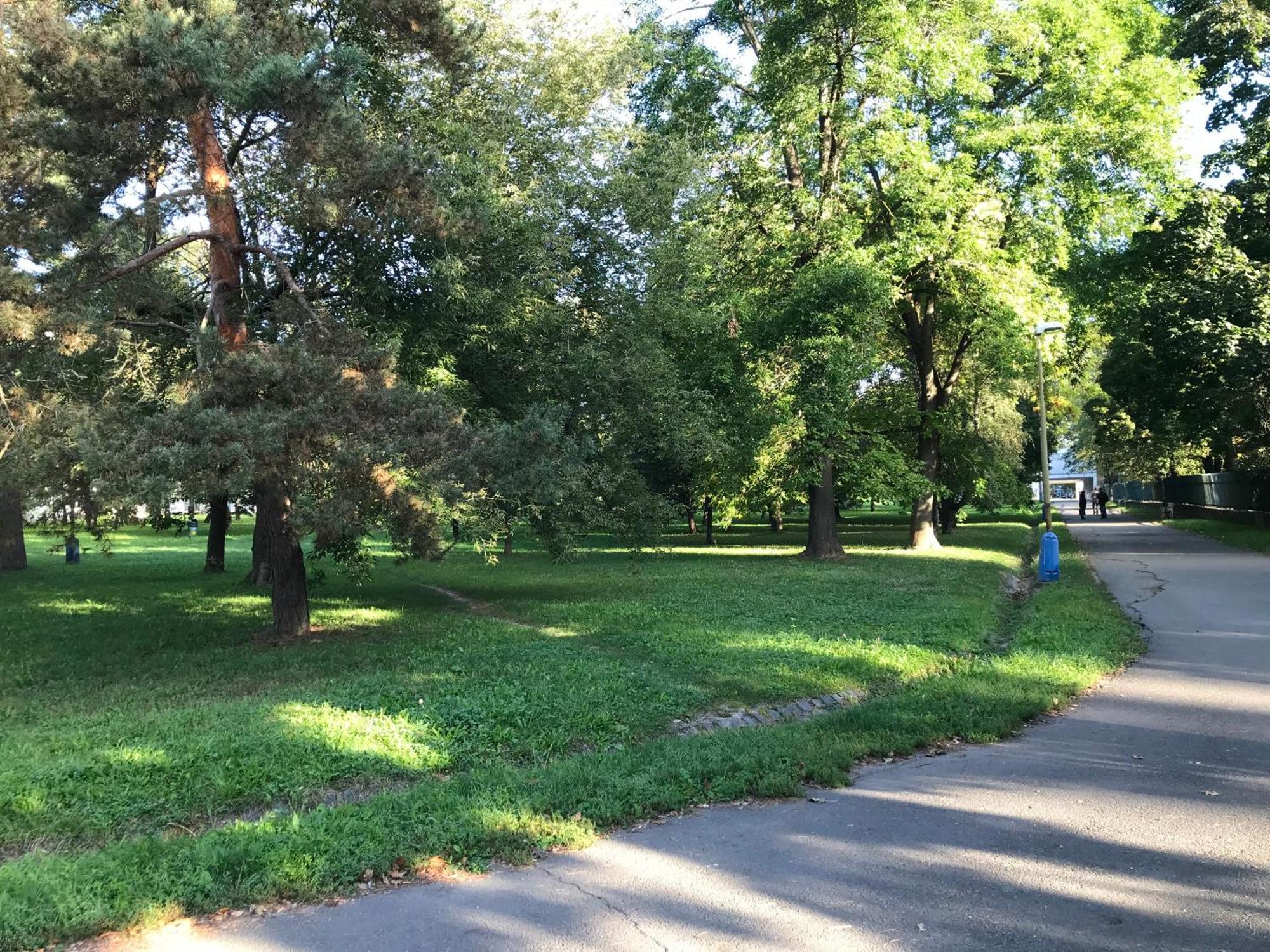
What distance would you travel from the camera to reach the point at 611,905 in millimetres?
4277

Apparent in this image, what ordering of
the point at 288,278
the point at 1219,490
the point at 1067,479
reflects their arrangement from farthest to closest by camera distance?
the point at 1067,479, the point at 1219,490, the point at 288,278

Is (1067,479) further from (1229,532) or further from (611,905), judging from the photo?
(611,905)

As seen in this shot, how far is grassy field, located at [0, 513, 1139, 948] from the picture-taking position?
16.0 feet

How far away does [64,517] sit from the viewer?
1012cm

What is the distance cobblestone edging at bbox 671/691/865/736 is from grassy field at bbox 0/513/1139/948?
0.13 metres

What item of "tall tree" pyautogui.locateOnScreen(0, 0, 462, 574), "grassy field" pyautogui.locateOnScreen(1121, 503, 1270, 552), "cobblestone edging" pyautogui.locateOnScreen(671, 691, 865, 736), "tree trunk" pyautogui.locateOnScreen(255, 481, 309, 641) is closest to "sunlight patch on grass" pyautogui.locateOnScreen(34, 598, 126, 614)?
"tree trunk" pyautogui.locateOnScreen(255, 481, 309, 641)

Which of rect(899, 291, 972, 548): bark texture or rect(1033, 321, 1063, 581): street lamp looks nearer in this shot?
rect(1033, 321, 1063, 581): street lamp

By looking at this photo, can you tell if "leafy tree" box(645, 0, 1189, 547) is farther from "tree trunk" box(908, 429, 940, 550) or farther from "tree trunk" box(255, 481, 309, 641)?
"tree trunk" box(255, 481, 309, 641)

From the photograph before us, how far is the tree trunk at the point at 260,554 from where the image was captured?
12750mm

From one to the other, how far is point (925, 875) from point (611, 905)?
1.53 m

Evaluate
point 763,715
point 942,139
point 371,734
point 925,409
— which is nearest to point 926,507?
point 925,409

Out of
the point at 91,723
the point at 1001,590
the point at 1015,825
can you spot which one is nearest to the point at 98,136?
the point at 91,723

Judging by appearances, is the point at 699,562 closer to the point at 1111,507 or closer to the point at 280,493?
the point at 280,493

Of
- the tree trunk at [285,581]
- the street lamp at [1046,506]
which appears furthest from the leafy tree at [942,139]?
the tree trunk at [285,581]
